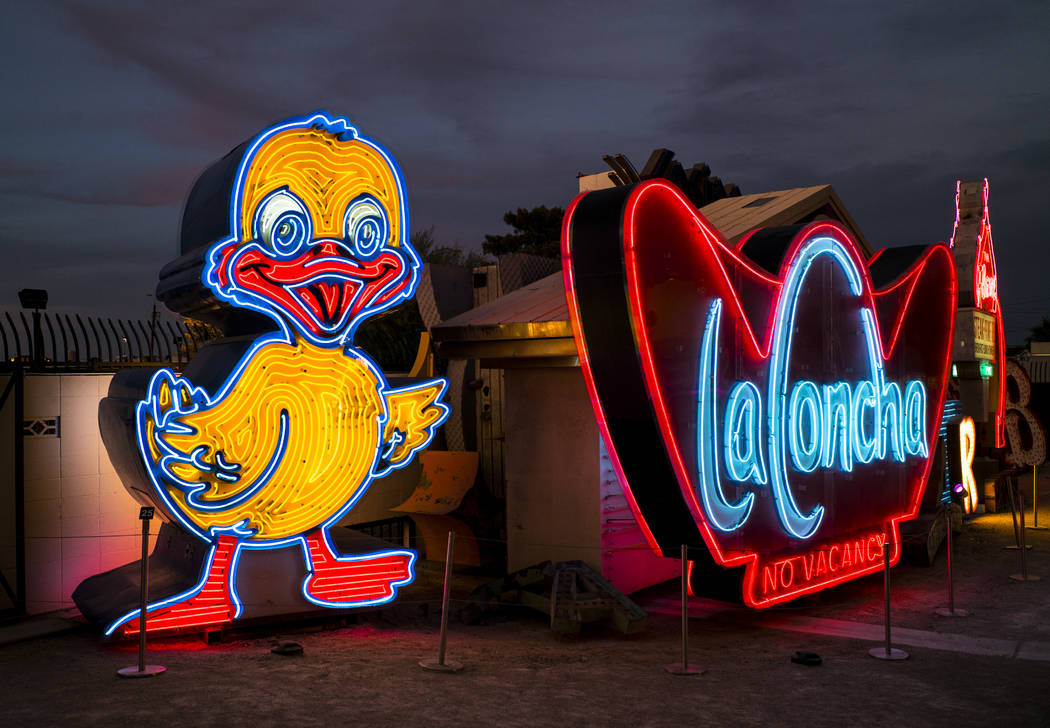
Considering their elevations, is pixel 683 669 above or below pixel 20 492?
below

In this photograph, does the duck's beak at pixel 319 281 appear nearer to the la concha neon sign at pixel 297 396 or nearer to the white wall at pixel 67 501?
the la concha neon sign at pixel 297 396

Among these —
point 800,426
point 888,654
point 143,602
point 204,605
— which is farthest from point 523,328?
point 888,654

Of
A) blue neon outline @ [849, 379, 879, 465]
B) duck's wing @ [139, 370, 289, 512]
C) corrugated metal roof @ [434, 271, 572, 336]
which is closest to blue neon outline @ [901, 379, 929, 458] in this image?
blue neon outline @ [849, 379, 879, 465]

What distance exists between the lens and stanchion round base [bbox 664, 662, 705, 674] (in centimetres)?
812

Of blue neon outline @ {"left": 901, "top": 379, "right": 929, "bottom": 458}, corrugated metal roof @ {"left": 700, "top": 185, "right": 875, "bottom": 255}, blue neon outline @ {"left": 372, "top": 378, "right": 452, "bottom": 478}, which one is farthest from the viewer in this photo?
corrugated metal roof @ {"left": 700, "top": 185, "right": 875, "bottom": 255}

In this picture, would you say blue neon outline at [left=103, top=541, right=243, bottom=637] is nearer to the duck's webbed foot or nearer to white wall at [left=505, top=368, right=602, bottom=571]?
the duck's webbed foot

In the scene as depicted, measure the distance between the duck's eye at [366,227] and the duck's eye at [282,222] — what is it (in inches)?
20.6

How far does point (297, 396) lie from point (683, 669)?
4.58 metres

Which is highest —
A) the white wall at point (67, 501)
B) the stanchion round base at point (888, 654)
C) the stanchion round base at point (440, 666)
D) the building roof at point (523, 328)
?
the building roof at point (523, 328)

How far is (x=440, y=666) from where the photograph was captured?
318 inches

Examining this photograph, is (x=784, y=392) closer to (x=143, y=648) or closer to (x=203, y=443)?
(x=203, y=443)

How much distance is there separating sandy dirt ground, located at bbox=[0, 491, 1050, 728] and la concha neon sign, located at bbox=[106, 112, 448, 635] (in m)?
0.80

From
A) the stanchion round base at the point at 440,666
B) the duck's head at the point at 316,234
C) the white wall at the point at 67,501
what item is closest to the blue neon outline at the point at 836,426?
the duck's head at the point at 316,234

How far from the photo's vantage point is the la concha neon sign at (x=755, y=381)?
848 cm
